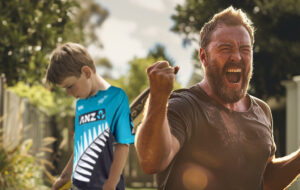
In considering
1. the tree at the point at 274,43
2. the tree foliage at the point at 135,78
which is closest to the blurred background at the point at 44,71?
the tree at the point at 274,43

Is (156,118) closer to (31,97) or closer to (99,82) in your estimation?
(99,82)

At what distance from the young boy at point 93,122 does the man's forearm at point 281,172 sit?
0.85m

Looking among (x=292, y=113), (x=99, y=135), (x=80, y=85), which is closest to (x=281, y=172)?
(x=99, y=135)

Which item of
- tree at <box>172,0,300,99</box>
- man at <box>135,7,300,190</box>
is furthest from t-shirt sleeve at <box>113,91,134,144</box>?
tree at <box>172,0,300,99</box>

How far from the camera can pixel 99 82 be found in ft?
9.33

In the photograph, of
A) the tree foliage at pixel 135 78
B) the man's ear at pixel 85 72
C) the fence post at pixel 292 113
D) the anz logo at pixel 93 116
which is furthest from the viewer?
the tree foliage at pixel 135 78

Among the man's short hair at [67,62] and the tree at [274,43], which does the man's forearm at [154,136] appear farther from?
the tree at [274,43]

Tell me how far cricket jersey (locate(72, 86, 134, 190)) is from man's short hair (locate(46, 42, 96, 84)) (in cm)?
20

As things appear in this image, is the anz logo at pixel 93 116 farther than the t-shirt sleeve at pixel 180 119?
Yes

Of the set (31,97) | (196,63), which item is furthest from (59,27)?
(196,63)

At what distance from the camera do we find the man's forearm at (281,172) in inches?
84.5

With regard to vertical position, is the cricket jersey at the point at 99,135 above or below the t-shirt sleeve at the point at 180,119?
below

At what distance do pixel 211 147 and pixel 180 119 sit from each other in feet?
0.57

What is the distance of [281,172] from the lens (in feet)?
7.06
